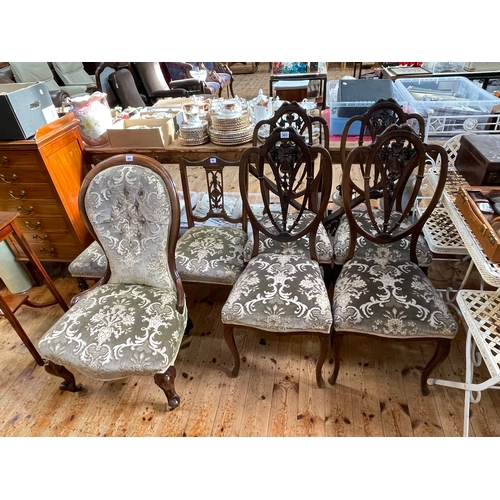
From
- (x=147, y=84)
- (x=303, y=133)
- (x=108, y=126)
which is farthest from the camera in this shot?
(x=147, y=84)

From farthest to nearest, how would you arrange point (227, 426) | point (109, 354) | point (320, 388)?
point (320, 388) → point (227, 426) → point (109, 354)

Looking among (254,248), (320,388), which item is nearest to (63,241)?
(254,248)

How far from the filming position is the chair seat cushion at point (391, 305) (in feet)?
3.95

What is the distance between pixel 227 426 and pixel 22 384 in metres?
0.99

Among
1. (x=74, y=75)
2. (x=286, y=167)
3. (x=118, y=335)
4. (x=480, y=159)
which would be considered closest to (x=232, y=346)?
(x=118, y=335)

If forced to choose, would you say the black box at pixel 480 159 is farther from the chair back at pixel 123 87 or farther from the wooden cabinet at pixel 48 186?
the chair back at pixel 123 87

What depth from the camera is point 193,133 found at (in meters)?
1.78

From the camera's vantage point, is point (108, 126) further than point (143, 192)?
Yes

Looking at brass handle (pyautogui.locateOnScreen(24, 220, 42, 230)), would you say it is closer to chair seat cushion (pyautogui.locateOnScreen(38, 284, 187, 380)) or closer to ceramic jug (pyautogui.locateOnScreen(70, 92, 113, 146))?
ceramic jug (pyautogui.locateOnScreen(70, 92, 113, 146))

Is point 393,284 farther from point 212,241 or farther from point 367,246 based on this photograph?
point 212,241

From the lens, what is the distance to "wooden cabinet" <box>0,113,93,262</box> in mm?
1661

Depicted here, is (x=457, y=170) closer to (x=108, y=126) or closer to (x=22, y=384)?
(x=108, y=126)

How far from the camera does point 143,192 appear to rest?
1300 mm

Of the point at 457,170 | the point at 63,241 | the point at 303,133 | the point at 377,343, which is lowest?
the point at 377,343
